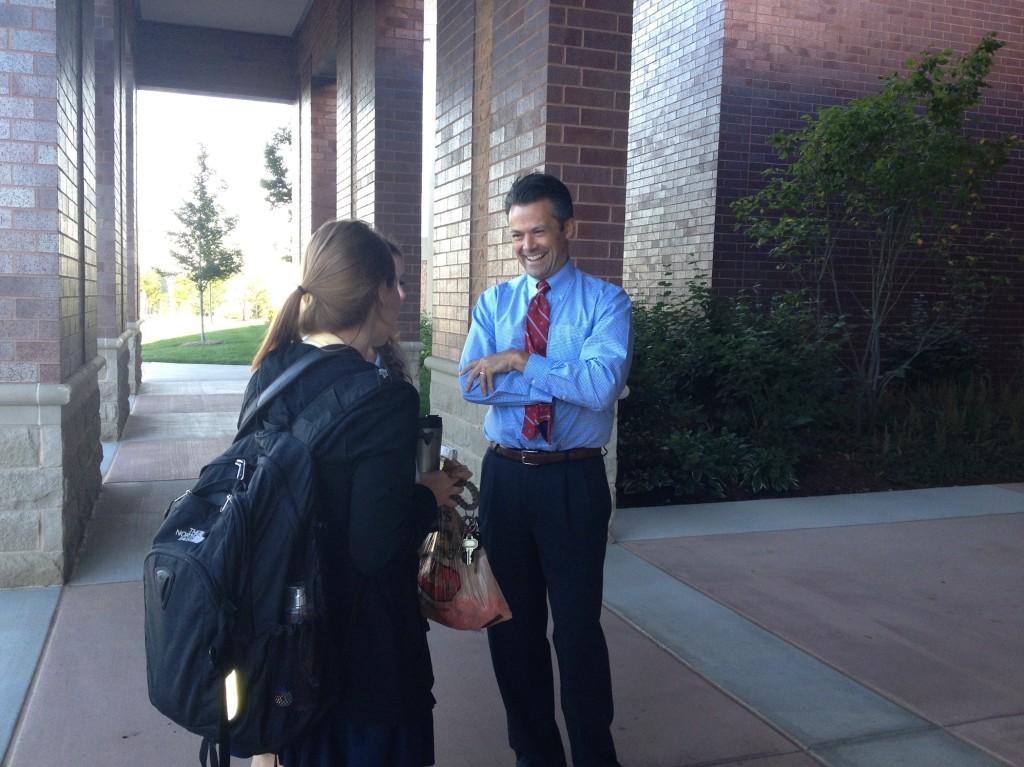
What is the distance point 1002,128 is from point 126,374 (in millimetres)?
10292

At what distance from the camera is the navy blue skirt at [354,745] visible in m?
2.12

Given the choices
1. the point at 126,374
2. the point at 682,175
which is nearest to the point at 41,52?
the point at 126,374

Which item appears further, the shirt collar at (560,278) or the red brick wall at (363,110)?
the red brick wall at (363,110)

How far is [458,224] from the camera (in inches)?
257

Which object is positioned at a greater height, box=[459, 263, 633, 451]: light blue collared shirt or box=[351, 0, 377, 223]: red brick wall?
box=[351, 0, 377, 223]: red brick wall

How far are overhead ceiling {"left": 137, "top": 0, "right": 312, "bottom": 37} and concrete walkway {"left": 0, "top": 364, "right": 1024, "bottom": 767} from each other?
28.5ft

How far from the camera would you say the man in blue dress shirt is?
293 centimetres

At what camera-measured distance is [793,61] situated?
998cm

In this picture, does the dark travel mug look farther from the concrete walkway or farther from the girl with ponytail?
the concrete walkway

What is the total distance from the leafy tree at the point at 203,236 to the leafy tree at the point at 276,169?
73.3 inches

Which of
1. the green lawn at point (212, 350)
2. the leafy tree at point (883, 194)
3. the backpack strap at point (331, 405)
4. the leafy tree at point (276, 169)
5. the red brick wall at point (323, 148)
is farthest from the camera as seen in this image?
the leafy tree at point (276, 169)

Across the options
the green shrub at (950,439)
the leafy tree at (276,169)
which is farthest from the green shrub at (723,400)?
the leafy tree at (276,169)

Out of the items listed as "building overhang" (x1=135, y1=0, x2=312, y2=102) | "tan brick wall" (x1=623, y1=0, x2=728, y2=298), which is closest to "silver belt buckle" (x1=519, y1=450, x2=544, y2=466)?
"tan brick wall" (x1=623, y1=0, x2=728, y2=298)

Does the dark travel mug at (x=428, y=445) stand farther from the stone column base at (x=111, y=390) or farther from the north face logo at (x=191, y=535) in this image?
the stone column base at (x=111, y=390)
